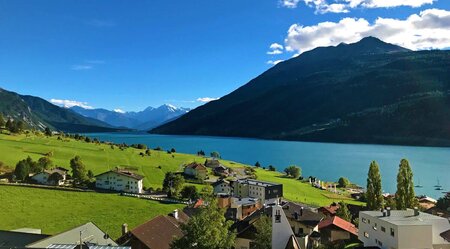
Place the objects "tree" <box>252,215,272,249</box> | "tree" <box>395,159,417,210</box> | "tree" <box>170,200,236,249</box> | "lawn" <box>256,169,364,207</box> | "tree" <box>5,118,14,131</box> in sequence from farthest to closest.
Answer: "tree" <box>5,118,14,131</box>
"lawn" <box>256,169,364,207</box>
"tree" <box>395,159,417,210</box>
"tree" <box>252,215,272,249</box>
"tree" <box>170,200,236,249</box>

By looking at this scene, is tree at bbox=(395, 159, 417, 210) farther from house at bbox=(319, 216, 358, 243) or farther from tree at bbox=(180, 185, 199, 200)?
tree at bbox=(180, 185, 199, 200)

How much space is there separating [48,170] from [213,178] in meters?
45.3

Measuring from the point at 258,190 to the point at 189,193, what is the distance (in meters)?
19.0

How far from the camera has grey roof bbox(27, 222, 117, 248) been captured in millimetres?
27625

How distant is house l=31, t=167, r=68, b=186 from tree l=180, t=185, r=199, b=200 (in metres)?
26.5

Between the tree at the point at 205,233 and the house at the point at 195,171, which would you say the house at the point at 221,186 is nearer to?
the house at the point at 195,171

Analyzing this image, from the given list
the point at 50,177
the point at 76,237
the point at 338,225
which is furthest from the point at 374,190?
the point at 50,177

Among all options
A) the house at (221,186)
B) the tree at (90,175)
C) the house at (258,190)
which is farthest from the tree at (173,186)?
the tree at (90,175)

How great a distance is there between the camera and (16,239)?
29203mm

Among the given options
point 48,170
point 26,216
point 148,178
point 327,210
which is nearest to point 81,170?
point 48,170

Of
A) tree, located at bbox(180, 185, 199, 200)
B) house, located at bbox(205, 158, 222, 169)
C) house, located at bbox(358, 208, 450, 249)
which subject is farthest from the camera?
house, located at bbox(205, 158, 222, 169)

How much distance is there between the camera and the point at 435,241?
4188 centimetres

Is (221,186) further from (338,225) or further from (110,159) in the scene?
(338,225)

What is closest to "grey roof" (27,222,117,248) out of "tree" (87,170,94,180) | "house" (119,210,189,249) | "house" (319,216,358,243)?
"house" (119,210,189,249)
